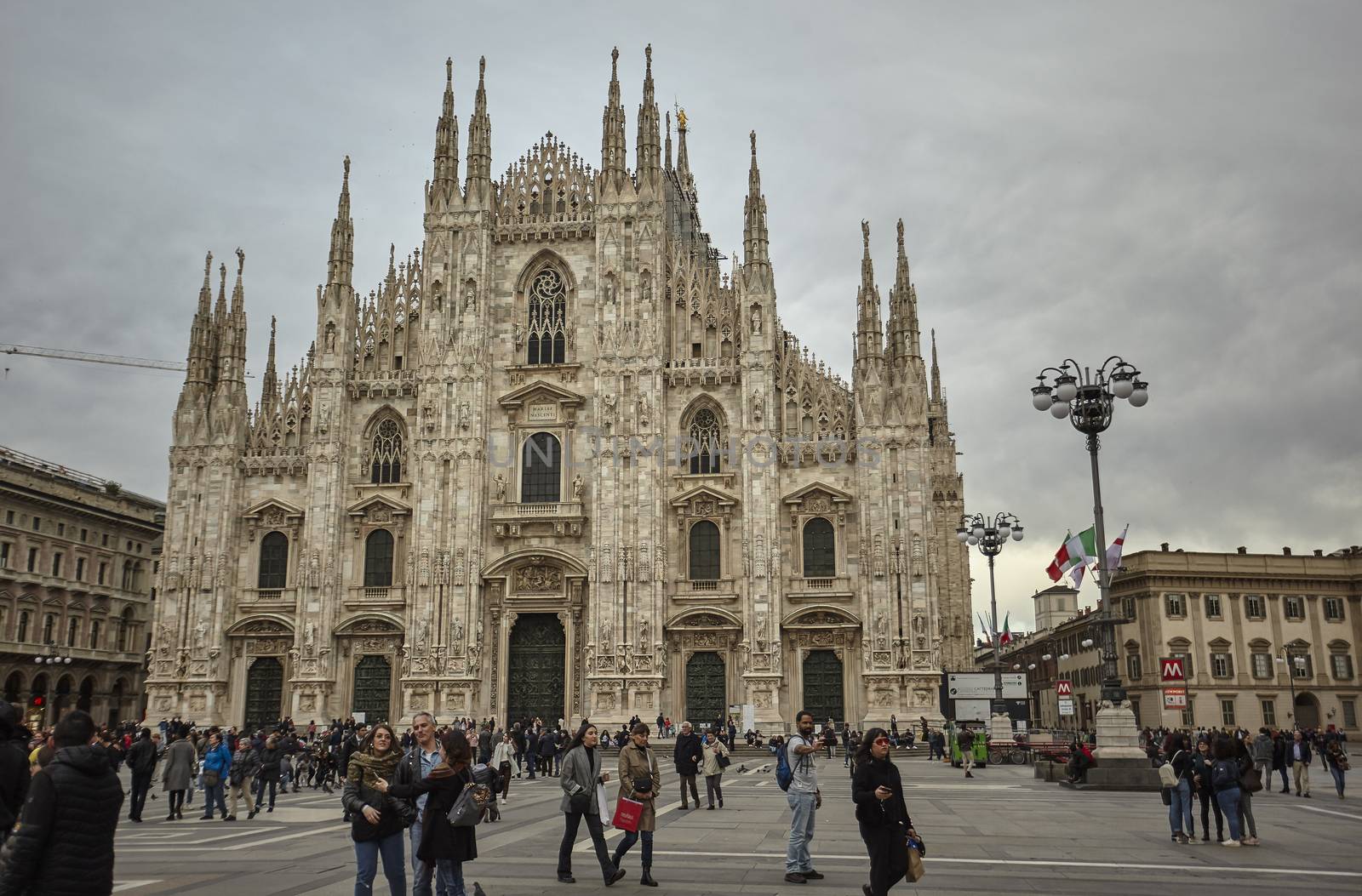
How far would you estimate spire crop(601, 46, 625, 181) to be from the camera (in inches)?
1854

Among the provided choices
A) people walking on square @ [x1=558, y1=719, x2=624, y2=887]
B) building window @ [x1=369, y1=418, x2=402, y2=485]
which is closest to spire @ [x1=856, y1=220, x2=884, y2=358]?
building window @ [x1=369, y1=418, x2=402, y2=485]

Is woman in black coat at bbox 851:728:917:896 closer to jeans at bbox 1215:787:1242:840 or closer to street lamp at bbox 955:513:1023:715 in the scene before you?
jeans at bbox 1215:787:1242:840

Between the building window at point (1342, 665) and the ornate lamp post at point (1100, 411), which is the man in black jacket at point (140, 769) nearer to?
the ornate lamp post at point (1100, 411)

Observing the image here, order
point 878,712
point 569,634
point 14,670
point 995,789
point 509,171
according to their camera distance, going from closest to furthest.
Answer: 1. point 995,789
2. point 878,712
3. point 569,634
4. point 509,171
5. point 14,670

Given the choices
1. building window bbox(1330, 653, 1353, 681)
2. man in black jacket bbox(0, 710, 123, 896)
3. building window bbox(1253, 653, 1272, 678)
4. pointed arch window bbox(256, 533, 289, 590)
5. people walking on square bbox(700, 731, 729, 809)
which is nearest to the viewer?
man in black jacket bbox(0, 710, 123, 896)

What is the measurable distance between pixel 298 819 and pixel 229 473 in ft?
97.4

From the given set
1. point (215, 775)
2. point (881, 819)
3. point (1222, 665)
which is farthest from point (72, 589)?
point (1222, 665)

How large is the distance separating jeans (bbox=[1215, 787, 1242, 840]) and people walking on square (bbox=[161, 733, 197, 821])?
53.9ft

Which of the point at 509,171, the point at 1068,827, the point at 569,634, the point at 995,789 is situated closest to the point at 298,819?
the point at 1068,827

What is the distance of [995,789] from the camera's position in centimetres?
2448

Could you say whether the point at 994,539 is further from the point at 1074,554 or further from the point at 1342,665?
the point at 1342,665

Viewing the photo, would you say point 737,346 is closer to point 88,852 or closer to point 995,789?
point 995,789

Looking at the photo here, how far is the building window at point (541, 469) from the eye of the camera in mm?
45312

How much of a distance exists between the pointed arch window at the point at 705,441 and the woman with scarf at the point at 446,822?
1399 inches
